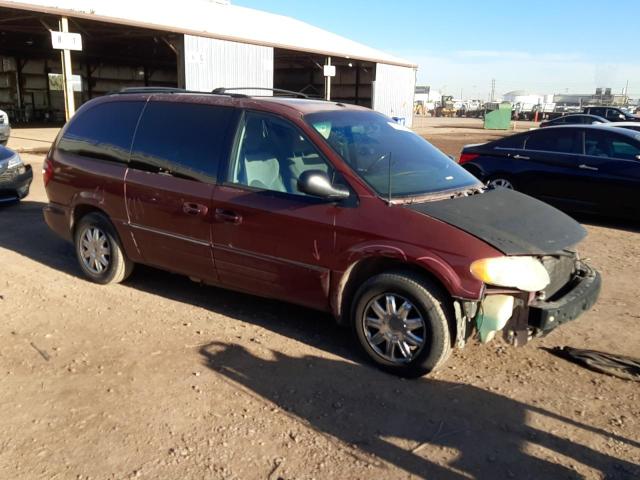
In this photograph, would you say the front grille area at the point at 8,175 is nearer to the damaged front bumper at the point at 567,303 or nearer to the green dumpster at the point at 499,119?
the damaged front bumper at the point at 567,303

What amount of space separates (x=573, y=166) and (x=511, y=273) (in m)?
5.86

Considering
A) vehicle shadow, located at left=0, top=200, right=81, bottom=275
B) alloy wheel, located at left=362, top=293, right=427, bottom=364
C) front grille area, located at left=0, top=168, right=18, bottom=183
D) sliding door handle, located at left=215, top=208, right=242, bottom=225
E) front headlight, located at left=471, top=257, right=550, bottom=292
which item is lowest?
vehicle shadow, located at left=0, top=200, right=81, bottom=275

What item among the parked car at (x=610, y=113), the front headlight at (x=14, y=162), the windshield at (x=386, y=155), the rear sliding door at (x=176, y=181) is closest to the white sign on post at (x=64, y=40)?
the front headlight at (x=14, y=162)

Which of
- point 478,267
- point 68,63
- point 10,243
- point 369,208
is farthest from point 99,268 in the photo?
point 68,63

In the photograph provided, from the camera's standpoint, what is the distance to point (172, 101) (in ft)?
16.6

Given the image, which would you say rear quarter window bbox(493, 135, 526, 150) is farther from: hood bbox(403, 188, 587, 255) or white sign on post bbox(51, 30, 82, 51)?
white sign on post bbox(51, 30, 82, 51)

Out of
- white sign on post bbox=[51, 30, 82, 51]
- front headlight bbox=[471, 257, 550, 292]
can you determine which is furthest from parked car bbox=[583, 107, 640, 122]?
front headlight bbox=[471, 257, 550, 292]

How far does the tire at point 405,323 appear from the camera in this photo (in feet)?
12.0

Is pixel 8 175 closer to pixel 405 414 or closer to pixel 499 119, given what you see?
pixel 405 414

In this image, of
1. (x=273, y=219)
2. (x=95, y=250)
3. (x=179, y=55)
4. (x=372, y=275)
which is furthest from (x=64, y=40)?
(x=372, y=275)

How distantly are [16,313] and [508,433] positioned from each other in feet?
13.0

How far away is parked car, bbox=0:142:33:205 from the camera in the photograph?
8711 millimetres

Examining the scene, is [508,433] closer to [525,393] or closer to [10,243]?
[525,393]

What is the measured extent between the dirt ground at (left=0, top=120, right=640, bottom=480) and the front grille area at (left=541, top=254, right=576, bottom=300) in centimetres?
57
